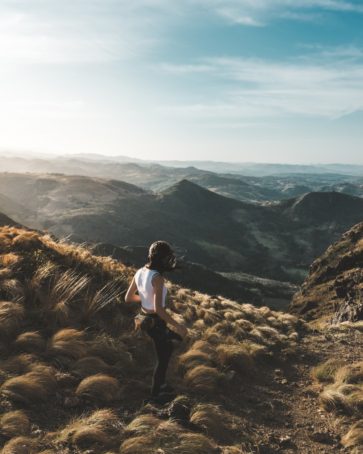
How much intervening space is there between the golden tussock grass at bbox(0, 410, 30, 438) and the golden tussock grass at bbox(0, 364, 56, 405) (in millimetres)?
527

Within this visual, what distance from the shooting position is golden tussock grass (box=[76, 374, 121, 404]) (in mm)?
6926

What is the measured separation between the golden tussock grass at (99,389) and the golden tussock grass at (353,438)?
3837 millimetres

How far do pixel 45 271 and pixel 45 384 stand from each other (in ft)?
14.0

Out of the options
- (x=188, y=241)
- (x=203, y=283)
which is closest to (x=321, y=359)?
(x=203, y=283)

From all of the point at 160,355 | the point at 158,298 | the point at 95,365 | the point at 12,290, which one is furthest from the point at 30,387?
the point at 12,290

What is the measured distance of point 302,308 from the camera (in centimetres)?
3500

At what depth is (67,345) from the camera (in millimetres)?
8156

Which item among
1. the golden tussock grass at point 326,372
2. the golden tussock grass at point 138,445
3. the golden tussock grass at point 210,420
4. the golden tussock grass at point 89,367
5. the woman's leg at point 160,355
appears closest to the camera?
the golden tussock grass at point 138,445

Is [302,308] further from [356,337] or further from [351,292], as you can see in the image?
[356,337]

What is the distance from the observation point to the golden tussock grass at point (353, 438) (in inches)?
255

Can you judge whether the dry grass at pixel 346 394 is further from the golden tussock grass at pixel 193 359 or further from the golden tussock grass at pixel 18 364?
the golden tussock grass at pixel 18 364

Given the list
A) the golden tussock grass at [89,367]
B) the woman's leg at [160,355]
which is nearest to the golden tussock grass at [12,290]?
the golden tussock grass at [89,367]

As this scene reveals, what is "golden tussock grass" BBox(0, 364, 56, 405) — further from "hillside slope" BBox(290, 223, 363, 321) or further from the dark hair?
"hillside slope" BBox(290, 223, 363, 321)

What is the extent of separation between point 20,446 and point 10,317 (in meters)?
3.72
